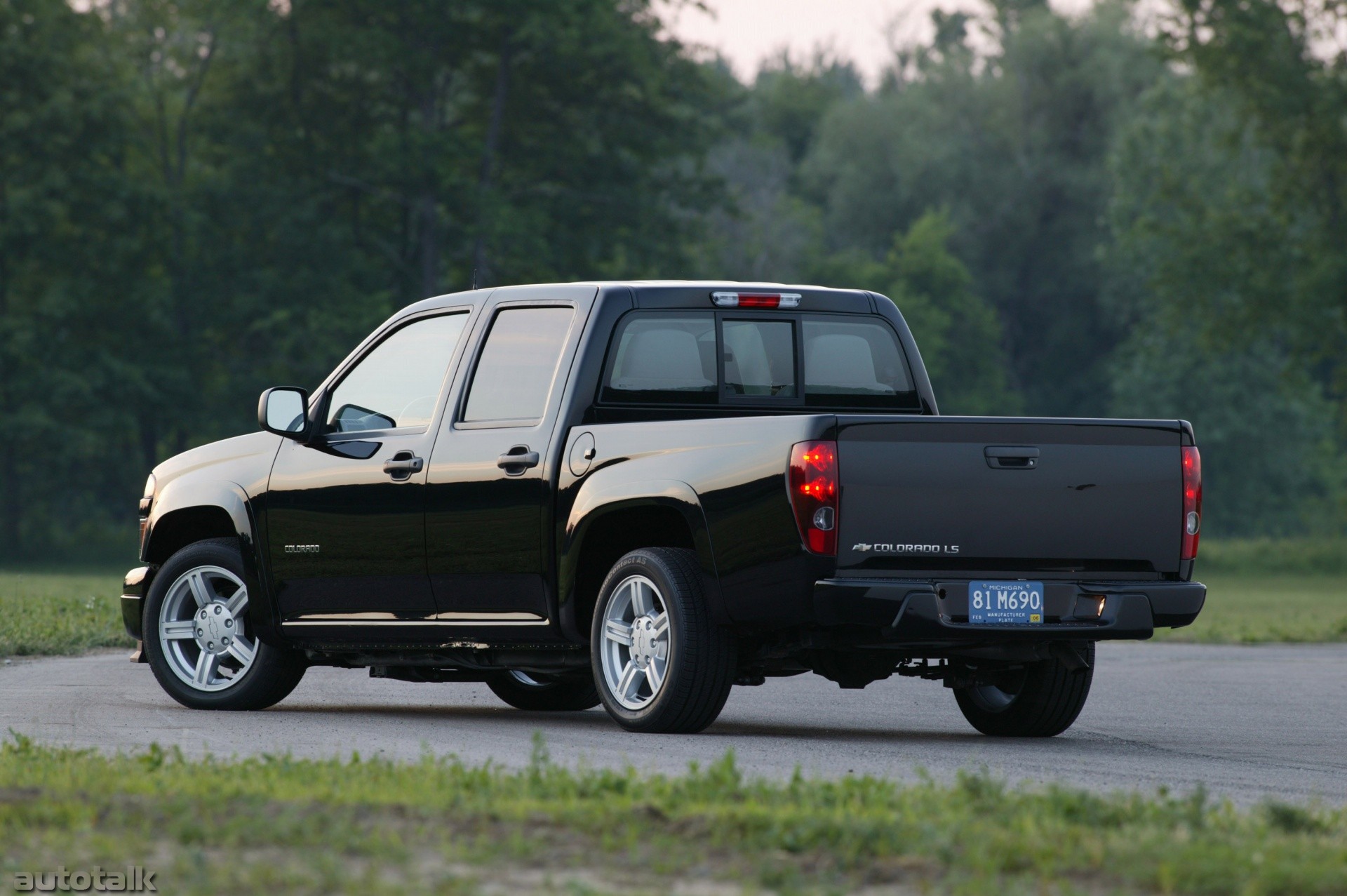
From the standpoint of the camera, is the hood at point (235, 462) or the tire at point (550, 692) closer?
the hood at point (235, 462)

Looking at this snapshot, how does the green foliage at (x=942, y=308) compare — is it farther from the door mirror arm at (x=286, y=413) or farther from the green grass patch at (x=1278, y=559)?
the door mirror arm at (x=286, y=413)

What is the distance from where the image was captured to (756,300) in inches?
408

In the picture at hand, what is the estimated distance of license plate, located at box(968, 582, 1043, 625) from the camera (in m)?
8.91

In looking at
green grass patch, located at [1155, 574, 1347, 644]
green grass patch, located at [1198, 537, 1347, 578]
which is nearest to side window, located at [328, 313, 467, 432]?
green grass patch, located at [1155, 574, 1347, 644]

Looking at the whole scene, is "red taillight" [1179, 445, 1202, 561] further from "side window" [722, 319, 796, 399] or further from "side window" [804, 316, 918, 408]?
"side window" [722, 319, 796, 399]

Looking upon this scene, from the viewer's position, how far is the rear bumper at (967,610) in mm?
8727

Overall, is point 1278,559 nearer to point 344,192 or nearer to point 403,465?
point 344,192

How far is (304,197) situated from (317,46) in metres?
3.64

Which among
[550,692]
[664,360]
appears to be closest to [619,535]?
[664,360]

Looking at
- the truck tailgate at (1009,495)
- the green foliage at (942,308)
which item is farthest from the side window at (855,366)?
the green foliage at (942,308)

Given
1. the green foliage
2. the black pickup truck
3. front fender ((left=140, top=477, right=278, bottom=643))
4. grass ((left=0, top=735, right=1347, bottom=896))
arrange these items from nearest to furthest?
grass ((left=0, top=735, right=1347, bottom=896)) → the black pickup truck → front fender ((left=140, top=477, right=278, bottom=643)) → the green foliage

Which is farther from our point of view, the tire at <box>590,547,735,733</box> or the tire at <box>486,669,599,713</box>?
the tire at <box>486,669,599,713</box>

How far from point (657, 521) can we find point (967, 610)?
1582 millimetres

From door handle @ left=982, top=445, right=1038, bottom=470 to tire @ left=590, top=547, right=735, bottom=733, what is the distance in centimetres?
135
